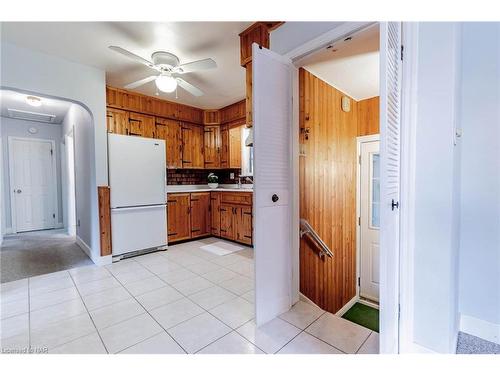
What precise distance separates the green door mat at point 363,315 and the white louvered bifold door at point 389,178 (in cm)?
175

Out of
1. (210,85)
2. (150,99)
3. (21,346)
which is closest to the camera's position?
(21,346)

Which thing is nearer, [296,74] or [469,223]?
[469,223]

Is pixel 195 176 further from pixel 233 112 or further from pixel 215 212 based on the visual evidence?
pixel 233 112

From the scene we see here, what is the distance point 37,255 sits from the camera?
3459 mm

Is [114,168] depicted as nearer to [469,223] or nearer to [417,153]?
[417,153]

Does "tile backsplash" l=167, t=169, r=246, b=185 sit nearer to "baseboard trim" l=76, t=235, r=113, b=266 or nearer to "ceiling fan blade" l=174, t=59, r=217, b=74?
"baseboard trim" l=76, t=235, r=113, b=266

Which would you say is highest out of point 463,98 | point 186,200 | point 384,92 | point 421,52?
point 421,52

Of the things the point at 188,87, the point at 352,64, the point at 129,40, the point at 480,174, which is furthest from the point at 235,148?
the point at 480,174

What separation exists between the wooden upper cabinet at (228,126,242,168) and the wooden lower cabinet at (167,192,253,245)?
687 millimetres

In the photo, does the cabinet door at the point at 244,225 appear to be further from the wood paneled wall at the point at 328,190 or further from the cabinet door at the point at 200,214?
the wood paneled wall at the point at 328,190

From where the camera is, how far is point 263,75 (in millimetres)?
1635

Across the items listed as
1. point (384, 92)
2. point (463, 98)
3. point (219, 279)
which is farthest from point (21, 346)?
point (463, 98)

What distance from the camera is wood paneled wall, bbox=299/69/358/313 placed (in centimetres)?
226
